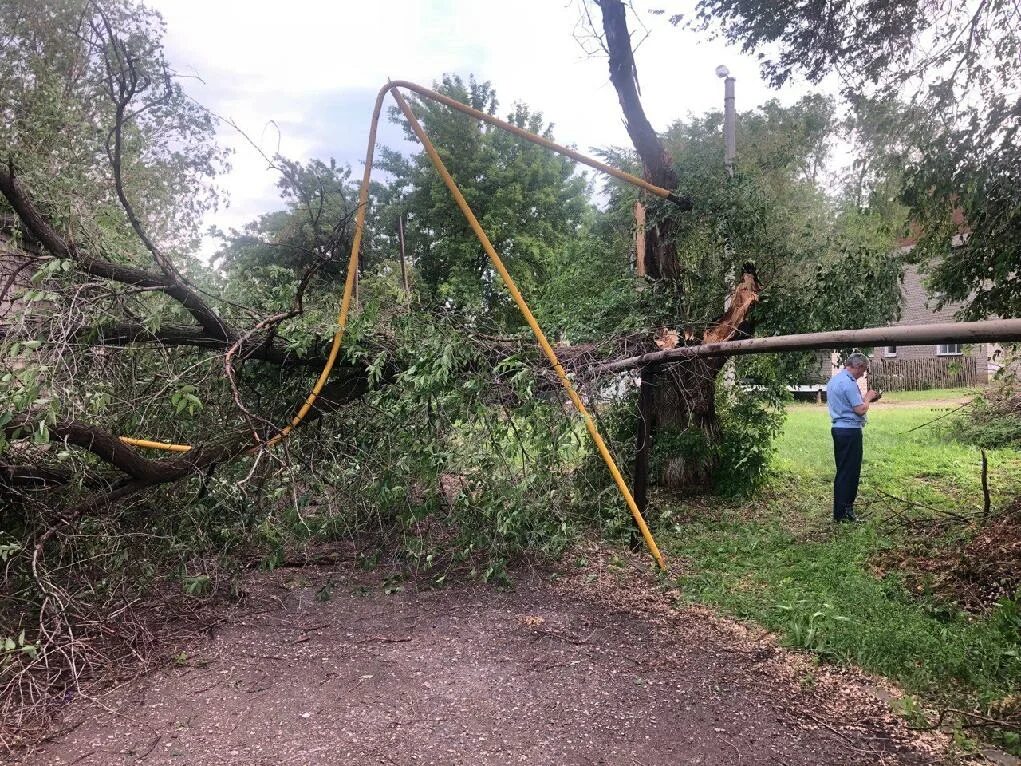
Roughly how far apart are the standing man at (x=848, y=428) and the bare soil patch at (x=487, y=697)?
7.66ft

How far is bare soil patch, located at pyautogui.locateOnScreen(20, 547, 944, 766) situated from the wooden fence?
17.8 meters

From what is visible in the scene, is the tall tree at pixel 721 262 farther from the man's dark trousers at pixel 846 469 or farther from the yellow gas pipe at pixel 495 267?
the man's dark trousers at pixel 846 469

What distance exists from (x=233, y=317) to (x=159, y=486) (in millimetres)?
1333

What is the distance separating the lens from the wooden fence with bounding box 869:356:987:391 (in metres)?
18.8

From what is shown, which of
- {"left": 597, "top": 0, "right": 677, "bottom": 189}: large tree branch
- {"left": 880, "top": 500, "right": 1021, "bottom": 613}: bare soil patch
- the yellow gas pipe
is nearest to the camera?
{"left": 880, "top": 500, "right": 1021, "bottom": 613}: bare soil patch

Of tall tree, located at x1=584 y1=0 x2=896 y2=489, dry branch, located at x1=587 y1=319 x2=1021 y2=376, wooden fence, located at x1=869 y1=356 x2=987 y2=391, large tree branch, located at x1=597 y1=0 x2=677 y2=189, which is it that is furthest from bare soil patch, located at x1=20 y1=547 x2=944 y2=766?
wooden fence, located at x1=869 y1=356 x2=987 y2=391

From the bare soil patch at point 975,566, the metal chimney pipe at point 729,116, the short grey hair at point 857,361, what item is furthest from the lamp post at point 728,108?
the bare soil patch at point 975,566

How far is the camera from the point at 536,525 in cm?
467

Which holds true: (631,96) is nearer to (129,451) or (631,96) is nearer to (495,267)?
(495,267)

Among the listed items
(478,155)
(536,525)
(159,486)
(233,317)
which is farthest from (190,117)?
(478,155)

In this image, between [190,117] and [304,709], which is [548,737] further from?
[190,117]

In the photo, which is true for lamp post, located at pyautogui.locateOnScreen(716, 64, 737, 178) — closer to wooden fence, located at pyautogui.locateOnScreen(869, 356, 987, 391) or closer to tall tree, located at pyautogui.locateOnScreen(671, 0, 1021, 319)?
tall tree, located at pyautogui.locateOnScreen(671, 0, 1021, 319)

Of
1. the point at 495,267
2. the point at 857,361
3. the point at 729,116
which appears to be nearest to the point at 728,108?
the point at 729,116

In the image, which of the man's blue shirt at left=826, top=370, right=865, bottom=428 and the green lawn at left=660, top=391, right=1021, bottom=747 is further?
the man's blue shirt at left=826, top=370, right=865, bottom=428
